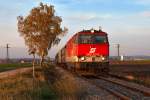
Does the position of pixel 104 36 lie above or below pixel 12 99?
above

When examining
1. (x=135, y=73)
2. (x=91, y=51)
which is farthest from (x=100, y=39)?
(x=135, y=73)

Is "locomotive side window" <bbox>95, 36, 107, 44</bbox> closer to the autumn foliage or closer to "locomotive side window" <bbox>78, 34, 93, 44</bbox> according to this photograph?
"locomotive side window" <bbox>78, 34, 93, 44</bbox>

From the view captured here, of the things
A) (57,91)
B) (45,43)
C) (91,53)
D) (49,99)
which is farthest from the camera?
(45,43)

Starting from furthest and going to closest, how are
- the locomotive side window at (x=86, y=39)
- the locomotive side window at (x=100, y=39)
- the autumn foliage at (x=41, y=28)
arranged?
1. the autumn foliage at (x=41, y=28)
2. the locomotive side window at (x=100, y=39)
3. the locomotive side window at (x=86, y=39)

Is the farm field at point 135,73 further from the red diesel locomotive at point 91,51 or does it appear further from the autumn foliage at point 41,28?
the autumn foliage at point 41,28

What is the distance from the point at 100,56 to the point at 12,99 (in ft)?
67.3

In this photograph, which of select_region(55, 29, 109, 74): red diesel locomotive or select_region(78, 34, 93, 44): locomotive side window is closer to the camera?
select_region(55, 29, 109, 74): red diesel locomotive

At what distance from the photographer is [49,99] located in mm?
16109

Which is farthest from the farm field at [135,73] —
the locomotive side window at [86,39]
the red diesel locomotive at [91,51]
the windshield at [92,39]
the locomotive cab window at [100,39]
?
the locomotive side window at [86,39]

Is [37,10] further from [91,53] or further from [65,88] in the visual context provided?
[65,88]

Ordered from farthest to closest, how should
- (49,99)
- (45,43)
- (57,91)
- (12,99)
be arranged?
1. (45,43)
2. (57,91)
3. (49,99)
4. (12,99)

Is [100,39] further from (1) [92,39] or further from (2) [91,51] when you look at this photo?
(2) [91,51]

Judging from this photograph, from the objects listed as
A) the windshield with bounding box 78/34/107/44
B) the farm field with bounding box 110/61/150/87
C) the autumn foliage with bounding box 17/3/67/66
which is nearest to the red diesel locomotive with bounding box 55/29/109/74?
the windshield with bounding box 78/34/107/44

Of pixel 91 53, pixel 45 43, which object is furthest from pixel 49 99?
pixel 45 43
